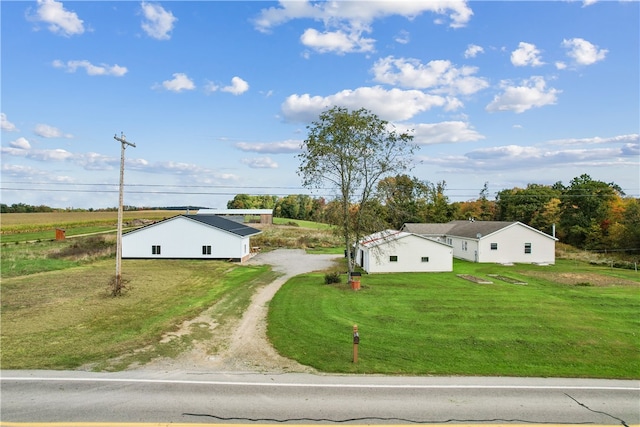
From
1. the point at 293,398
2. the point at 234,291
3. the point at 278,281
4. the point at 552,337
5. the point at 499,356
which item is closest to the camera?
the point at 293,398

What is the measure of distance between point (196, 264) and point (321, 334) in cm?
2458

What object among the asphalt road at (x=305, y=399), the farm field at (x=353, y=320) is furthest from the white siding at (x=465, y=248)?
the asphalt road at (x=305, y=399)

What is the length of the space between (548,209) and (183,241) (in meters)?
59.9

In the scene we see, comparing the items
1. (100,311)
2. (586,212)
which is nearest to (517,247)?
(586,212)

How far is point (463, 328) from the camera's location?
51.6ft

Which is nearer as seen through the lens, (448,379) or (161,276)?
(448,379)

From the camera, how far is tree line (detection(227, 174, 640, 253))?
2866cm

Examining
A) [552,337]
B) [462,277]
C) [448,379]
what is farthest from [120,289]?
[462,277]

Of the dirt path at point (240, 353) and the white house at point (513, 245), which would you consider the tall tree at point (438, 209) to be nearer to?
the white house at point (513, 245)

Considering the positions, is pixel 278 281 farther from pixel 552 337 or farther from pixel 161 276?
pixel 552 337

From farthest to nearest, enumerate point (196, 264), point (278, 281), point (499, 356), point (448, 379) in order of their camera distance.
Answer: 1. point (196, 264)
2. point (278, 281)
3. point (499, 356)
4. point (448, 379)

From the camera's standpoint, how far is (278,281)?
28.4 metres

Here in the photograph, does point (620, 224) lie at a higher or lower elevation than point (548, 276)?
higher

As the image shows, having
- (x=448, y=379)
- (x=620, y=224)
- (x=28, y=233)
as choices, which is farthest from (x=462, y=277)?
(x=28, y=233)
